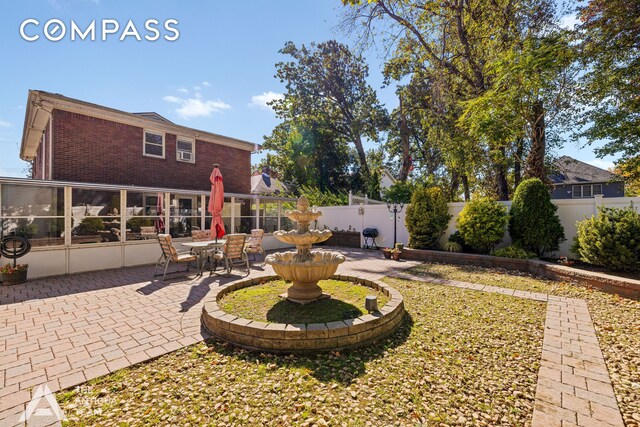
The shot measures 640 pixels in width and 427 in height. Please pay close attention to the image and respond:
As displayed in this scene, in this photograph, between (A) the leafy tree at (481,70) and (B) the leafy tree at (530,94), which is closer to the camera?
(B) the leafy tree at (530,94)

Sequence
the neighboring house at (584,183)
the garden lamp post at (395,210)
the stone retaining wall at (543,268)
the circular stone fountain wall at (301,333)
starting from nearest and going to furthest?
the circular stone fountain wall at (301,333)
the stone retaining wall at (543,268)
the garden lamp post at (395,210)
the neighboring house at (584,183)

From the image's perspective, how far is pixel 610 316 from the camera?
4809 mm

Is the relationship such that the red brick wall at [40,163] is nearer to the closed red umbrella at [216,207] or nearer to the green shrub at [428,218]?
the closed red umbrella at [216,207]

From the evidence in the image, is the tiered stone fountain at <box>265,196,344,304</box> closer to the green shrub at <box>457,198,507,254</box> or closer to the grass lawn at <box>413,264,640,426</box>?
the grass lawn at <box>413,264,640,426</box>

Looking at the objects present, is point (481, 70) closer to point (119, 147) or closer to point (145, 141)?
point (145, 141)

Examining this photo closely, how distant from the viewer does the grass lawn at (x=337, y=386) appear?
7.89 feet

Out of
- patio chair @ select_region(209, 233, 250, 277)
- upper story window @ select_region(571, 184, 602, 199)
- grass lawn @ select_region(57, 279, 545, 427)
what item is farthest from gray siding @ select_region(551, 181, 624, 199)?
grass lawn @ select_region(57, 279, 545, 427)

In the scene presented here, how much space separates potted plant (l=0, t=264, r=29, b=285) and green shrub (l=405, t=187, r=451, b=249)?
470 inches

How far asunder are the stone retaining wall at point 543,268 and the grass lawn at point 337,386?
3.59 meters

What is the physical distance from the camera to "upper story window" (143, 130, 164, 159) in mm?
12570

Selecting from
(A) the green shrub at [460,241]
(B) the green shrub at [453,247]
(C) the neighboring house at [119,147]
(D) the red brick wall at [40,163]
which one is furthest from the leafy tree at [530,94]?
(D) the red brick wall at [40,163]

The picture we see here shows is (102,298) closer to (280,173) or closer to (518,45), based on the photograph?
(518,45)

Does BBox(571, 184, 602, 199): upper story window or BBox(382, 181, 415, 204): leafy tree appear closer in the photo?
BBox(382, 181, 415, 204): leafy tree

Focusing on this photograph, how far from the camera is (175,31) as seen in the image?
7848 millimetres
